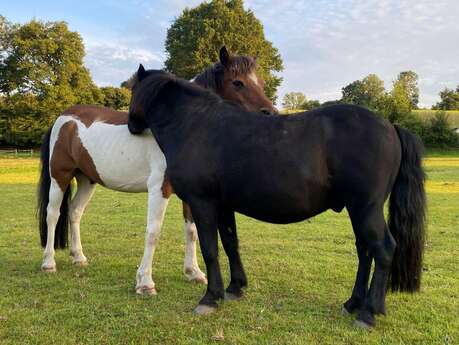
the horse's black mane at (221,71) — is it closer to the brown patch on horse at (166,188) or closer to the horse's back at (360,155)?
the brown patch on horse at (166,188)

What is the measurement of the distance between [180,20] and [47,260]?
131ft

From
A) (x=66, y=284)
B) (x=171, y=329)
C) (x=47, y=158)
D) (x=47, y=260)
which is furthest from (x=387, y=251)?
(x=47, y=158)

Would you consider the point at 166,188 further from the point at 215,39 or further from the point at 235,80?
the point at 215,39

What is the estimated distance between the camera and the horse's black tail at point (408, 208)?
3.51 metres

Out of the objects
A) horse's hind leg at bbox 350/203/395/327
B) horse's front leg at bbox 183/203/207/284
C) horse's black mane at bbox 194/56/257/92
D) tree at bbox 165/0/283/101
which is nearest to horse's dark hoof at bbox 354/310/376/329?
horse's hind leg at bbox 350/203/395/327

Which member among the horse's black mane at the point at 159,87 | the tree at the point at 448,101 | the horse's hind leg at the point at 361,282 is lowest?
the horse's hind leg at the point at 361,282

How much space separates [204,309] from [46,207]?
10.9ft

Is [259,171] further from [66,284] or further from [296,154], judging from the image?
[66,284]

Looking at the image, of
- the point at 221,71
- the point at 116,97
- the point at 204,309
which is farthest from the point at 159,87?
the point at 116,97

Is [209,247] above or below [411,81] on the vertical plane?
below

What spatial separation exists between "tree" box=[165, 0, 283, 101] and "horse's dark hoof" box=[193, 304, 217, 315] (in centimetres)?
3474

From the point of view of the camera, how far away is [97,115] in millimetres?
5664

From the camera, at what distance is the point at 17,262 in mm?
5887

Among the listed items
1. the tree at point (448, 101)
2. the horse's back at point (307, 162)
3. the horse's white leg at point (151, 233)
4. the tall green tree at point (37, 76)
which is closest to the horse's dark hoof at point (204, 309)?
the horse's white leg at point (151, 233)
